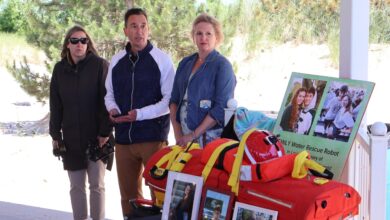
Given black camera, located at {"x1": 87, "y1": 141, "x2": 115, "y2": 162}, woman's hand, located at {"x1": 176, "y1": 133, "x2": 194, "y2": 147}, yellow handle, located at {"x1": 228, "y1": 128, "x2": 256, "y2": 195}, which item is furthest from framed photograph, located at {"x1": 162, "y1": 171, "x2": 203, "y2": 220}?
black camera, located at {"x1": 87, "y1": 141, "x2": 115, "y2": 162}

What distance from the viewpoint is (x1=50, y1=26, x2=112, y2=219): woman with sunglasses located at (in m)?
4.16

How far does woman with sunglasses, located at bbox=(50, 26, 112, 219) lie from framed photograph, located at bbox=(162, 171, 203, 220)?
1.21m

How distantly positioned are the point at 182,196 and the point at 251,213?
422 millimetres

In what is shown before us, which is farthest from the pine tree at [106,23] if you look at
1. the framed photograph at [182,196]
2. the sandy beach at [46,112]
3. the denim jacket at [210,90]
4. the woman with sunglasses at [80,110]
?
the framed photograph at [182,196]

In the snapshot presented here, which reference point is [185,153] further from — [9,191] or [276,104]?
[276,104]

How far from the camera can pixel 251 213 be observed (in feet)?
8.94

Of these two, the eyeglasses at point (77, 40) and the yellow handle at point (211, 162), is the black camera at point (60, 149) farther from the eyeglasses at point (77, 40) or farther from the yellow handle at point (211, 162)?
the yellow handle at point (211, 162)

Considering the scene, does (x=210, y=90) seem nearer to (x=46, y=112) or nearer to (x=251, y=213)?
(x=251, y=213)

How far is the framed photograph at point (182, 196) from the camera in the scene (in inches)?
116

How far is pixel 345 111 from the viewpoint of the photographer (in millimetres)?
3199

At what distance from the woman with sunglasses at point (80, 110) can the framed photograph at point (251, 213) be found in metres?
1.62

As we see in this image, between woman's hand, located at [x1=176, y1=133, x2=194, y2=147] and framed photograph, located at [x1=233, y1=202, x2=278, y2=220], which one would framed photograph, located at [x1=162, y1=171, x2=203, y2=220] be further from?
woman's hand, located at [x1=176, y1=133, x2=194, y2=147]

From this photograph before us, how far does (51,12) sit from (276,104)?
4.57m

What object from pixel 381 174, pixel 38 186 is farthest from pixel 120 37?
pixel 381 174
